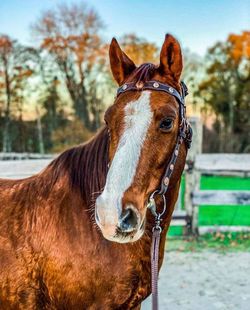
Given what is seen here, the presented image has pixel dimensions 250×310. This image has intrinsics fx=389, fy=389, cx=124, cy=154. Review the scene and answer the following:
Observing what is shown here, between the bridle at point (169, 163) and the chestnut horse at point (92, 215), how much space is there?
0.10 feet

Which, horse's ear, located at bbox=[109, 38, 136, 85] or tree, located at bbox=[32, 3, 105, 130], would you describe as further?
tree, located at bbox=[32, 3, 105, 130]

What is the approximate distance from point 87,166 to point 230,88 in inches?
905

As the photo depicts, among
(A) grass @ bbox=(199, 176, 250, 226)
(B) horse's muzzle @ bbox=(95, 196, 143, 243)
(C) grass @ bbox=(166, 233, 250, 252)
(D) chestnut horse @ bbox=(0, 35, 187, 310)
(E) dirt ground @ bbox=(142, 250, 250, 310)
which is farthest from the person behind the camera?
(A) grass @ bbox=(199, 176, 250, 226)

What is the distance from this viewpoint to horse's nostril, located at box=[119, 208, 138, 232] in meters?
1.58

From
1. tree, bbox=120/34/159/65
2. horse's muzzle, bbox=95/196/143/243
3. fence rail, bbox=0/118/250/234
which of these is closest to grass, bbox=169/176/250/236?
fence rail, bbox=0/118/250/234

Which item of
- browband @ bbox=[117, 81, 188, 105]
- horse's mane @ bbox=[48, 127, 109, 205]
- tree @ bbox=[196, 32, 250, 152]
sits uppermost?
tree @ bbox=[196, 32, 250, 152]

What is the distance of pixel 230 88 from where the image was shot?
23766 mm

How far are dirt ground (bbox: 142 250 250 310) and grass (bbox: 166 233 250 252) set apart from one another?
18 cm

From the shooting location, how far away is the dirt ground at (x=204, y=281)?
3951mm

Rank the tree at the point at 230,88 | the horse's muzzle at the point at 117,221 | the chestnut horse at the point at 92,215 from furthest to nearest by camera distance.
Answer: the tree at the point at 230,88 → the chestnut horse at the point at 92,215 → the horse's muzzle at the point at 117,221

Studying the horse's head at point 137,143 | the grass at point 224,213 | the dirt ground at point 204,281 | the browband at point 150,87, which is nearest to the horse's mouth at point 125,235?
the horse's head at point 137,143

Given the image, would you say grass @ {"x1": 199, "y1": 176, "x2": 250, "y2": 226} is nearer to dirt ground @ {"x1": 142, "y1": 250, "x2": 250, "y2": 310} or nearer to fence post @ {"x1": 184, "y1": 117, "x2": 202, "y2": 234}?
fence post @ {"x1": 184, "y1": 117, "x2": 202, "y2": 234}

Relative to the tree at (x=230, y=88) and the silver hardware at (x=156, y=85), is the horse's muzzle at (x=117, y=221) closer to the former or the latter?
the silver hardware at (x=156, y=85)

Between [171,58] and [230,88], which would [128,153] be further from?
[230,88]
